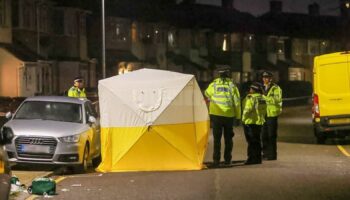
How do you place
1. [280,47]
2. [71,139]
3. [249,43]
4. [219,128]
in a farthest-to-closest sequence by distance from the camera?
[280,47] < [249,43] < [219,128] < [71,139]

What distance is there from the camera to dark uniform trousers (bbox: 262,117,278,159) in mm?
15227

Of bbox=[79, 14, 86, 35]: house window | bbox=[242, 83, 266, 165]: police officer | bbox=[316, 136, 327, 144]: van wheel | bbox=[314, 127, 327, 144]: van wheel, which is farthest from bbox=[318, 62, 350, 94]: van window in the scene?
bbox=[79, 14, 86, 35]: house window

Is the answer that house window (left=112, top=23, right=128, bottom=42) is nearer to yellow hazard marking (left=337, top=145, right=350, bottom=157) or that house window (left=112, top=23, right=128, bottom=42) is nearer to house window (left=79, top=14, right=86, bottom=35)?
house window (left=79, top=14, right=86, bottom=35)

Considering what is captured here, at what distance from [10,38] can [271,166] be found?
28876 millimetres

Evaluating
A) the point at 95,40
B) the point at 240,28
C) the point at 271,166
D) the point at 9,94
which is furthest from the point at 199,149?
the point at 240,28

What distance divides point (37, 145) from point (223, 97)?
11.8ft

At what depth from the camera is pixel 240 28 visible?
232ft

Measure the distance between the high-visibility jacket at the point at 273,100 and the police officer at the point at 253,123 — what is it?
664mm

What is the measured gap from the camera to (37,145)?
44.4 ft

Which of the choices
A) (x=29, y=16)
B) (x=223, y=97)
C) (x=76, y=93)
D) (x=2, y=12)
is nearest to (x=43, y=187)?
(x=223, y=97)

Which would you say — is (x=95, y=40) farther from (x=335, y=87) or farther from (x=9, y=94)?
(x=335, y=87)

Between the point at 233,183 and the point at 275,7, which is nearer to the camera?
the point at 233,183

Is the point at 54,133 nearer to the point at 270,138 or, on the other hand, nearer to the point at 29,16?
the point at 270,138

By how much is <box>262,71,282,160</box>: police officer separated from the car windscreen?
390 centimetres
